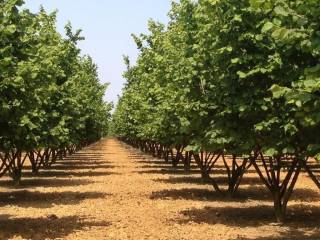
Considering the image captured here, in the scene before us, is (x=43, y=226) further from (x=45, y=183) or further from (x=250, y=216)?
(x=45, y=183)

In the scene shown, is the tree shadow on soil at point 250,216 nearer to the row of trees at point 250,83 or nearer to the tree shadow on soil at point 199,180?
the row of trees at point 250,83

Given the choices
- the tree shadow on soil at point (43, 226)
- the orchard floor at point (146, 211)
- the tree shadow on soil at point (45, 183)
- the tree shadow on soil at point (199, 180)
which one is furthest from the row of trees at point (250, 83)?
the tree shadow on soil at point (45, 183)

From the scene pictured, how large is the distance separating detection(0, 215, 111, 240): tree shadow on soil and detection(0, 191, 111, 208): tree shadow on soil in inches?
138

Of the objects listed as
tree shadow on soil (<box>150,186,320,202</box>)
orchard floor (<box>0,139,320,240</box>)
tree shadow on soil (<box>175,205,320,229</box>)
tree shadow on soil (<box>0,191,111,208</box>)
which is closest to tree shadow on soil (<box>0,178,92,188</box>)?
orchard floor (<box>0,139,320,240</box>)

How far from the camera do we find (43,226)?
16.3 metres

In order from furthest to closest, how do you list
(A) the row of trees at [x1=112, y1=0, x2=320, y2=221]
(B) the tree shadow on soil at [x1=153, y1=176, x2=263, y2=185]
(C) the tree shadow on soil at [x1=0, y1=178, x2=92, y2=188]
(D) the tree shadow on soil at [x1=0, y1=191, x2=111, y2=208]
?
(B) the tree shadow on soil at [x1=153, y1=176, x2=263, y2=185] < (C) the tree shadow on soil at [x1=0, y1=178, x2=92, y2=188] < (D) the tree shadow on soil at [x1=0, y1=191, x2=111, y2=208] < (A) the row of trees at [x1=112, y1=0, x2=320, y2=221]

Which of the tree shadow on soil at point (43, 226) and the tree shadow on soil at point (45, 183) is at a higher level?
the tree shadow on soil at point (45, 183)

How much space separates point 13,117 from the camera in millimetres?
14758

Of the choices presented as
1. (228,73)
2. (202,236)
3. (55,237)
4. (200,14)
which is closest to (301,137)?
(228,73)

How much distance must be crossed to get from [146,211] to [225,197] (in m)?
5.04

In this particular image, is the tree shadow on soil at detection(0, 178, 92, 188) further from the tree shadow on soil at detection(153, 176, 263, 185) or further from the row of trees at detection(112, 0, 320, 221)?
the row of trees at detection(112, 0, 320, 221)

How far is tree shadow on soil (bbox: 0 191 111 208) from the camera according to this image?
853 inches

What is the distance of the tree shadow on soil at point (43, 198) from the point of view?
71.1 feet

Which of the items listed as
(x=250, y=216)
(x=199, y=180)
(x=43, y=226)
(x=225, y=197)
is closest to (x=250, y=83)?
(x=250, y=216)
